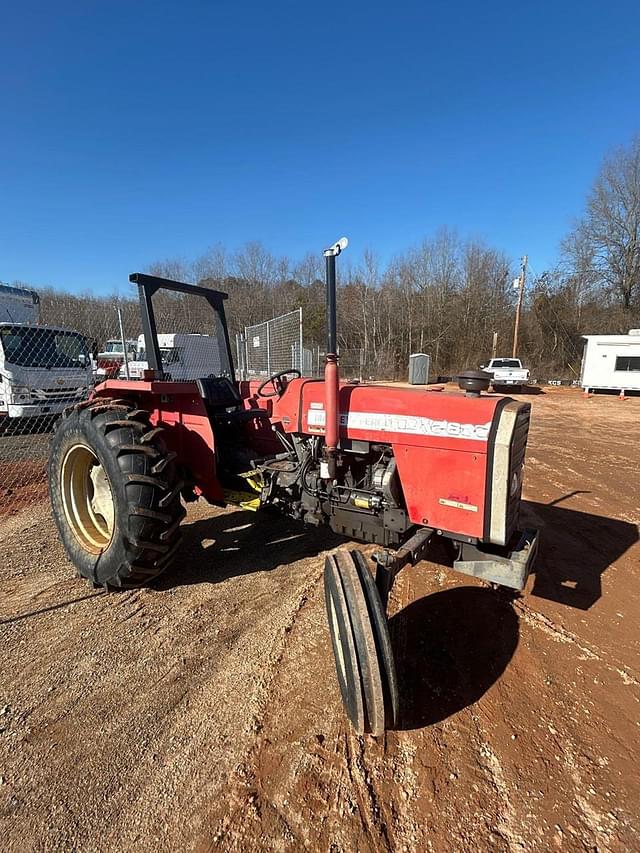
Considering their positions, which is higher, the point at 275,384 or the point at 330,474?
the point at 275,384

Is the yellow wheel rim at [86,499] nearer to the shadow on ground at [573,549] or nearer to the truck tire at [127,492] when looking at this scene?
the truck tire at [127,492]

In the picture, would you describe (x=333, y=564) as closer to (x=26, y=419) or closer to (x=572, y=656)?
(x=572, y=656)

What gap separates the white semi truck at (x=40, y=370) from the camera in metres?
7.36

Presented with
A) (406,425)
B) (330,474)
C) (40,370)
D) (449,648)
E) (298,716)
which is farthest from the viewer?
(40,370)

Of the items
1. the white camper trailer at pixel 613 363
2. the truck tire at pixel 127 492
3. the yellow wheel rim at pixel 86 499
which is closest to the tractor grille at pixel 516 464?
the truck tire at pixel 127 492

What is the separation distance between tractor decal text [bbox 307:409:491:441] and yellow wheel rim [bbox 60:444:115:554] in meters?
1.69

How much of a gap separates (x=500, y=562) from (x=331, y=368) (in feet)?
4.44

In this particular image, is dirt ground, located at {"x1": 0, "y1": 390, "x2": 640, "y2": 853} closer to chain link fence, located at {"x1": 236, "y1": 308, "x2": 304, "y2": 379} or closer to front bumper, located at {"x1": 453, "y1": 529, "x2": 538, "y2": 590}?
front bumper, located at {"x1": 453, "y1": 529, "x2": 538, "y2": 590}

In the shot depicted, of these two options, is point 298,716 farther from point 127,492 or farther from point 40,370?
point 40,370

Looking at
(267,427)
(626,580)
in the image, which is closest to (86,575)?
(267,427)

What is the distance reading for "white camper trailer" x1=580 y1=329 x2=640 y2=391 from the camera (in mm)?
17578

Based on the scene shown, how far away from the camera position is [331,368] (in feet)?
8.13

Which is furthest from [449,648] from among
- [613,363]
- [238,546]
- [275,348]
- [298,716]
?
[613,363]

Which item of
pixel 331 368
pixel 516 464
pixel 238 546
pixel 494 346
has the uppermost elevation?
pixel 331 368
